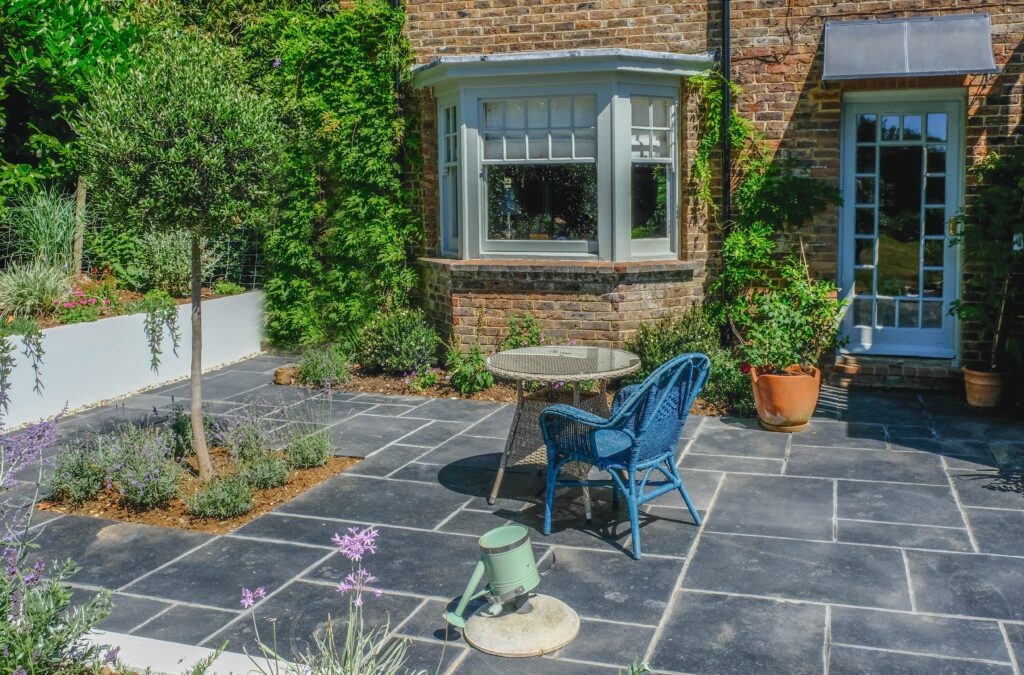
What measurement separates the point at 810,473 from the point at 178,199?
441cm

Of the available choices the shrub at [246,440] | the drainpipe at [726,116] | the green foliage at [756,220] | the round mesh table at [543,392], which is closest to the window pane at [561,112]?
the green foliage at [756,220]

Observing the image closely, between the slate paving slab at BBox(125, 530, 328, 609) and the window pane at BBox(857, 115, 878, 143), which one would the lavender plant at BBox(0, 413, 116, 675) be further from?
the window pane at BBox(857, 115, 878, 143)

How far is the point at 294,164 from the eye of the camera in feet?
33.5

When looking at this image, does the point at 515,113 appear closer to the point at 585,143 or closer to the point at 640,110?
the point at 585,143

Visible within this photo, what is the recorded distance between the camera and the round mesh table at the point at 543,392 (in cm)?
584

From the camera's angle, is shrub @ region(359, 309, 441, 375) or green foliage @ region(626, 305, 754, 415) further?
shrub @ region(359, 309, 441, 375)

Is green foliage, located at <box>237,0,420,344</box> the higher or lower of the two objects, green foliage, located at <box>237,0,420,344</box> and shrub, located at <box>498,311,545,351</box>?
the higher

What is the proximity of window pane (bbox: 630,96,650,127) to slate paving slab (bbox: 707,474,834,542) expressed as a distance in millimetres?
3909

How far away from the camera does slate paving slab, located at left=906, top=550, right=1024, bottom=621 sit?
448 centimetres

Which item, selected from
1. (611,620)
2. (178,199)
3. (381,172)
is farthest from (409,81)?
(611,620)

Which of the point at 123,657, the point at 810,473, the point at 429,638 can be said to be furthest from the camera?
the point at 810,473

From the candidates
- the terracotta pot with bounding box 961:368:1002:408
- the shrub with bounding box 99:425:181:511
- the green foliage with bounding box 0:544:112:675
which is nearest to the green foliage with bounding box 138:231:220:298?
the shrub with bounding box 99:425:181:511

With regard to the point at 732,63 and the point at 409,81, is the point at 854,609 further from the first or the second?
the point at 409,81

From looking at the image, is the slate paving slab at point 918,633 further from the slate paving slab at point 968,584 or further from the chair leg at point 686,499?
the chair leg at point 686,499
